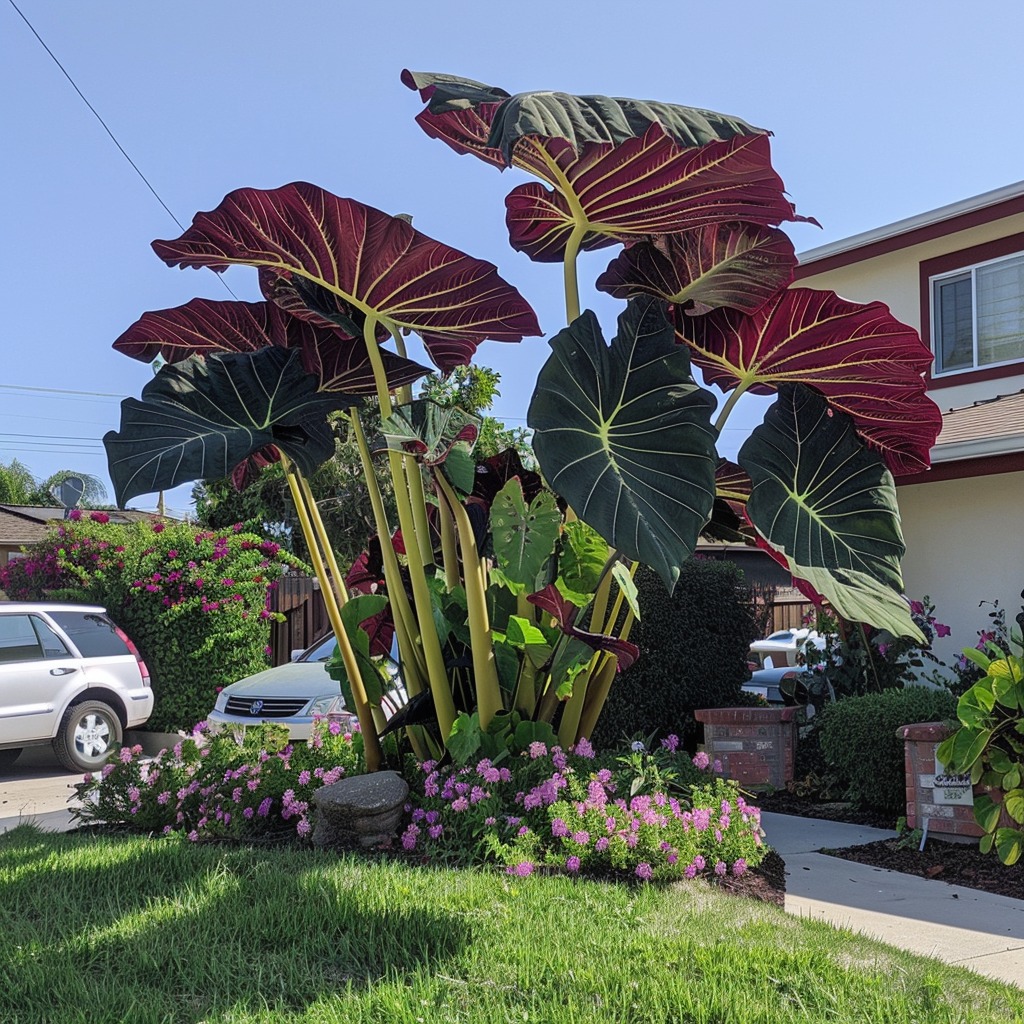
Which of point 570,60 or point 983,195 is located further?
point 983,195

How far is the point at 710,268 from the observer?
5332mm

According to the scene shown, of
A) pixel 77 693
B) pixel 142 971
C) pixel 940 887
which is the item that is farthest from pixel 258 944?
pixel 77 693

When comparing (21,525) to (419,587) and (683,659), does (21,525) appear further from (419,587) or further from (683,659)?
(419,587)

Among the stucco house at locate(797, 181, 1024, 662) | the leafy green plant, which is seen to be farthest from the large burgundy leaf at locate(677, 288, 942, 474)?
the stucco house at locate(797, 181, 1024, 662)

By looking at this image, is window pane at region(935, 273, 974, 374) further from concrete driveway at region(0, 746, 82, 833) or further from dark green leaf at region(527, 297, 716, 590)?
concrete driveway at region(0, 746, 82, 833)

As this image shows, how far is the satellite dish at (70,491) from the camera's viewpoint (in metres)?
16.1

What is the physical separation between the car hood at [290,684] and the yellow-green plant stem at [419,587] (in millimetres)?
4041

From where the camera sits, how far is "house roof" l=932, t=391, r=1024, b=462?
7.74 meters

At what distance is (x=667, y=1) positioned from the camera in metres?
6.72

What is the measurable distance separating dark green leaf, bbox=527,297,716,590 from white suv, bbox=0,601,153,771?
7.54 meters

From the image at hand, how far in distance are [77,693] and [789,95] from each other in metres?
8.47

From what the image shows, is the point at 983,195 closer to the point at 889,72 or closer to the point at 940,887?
the point at 889,72

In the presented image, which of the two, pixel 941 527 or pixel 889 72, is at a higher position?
pixel 889 72

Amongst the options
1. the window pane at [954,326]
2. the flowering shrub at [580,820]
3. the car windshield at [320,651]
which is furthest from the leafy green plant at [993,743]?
the car windshield at [320,651]
